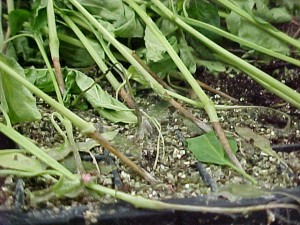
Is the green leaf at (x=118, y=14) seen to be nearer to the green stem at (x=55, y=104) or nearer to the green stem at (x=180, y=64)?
the green stem at (x=180, y=64)

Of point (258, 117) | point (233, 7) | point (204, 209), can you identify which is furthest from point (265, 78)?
point (204, 209)

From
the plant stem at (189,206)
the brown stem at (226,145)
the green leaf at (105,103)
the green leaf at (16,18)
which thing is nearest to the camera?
the plant stem at (189,206)

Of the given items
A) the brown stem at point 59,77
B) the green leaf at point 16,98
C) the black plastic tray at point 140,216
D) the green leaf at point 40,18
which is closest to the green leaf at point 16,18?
the green leaf at point 40,18

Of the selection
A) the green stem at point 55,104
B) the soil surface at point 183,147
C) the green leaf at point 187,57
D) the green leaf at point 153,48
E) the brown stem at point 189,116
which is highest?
the green stem at point 55,104

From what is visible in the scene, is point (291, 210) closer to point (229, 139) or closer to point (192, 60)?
point (229, 139)

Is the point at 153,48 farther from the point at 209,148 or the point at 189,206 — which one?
the point at 189,206

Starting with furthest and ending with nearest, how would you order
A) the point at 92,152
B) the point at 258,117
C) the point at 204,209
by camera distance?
1. the point at 258,117
2. the point at 92,152
3. the point at 204,209

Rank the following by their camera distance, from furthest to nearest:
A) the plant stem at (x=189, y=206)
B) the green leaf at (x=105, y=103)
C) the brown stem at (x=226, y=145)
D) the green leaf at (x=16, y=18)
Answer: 1. the green leaf at (x=16, y=18)
2. the green leaf at (x=105, y=103)
3. the brown stem at (x=226, y=145)
4. the plant stem at (x=189, y=206)
